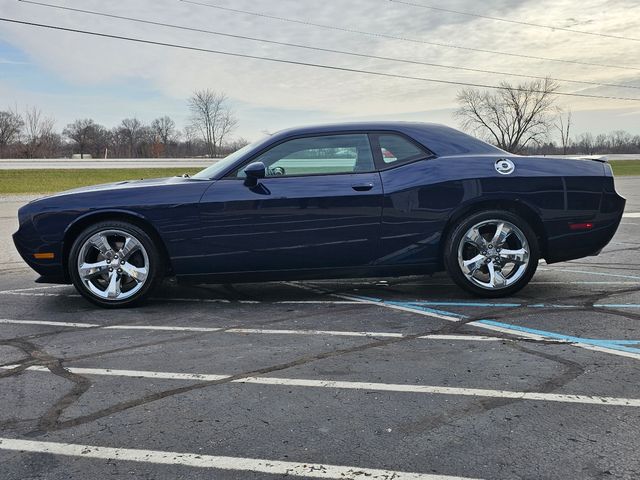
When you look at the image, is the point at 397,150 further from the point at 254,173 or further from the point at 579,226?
the point at 579,226

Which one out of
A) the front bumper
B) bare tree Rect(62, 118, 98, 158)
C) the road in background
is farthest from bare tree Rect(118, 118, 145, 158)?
the front bumper

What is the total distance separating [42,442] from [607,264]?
20.9 ft

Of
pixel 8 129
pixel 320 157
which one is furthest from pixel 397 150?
pixel 8 129

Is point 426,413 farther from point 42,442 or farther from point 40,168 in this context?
point 40,168

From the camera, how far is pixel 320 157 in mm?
5043

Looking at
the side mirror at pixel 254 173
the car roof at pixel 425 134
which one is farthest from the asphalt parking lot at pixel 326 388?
the car roof at pixel 425 134

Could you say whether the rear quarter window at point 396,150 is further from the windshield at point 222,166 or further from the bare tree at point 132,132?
the bare tree at point 132,132

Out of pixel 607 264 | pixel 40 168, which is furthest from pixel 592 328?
pixel 40 168

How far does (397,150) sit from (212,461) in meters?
3.44

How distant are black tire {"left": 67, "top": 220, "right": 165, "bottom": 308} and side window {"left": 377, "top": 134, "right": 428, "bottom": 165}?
86.0 inches

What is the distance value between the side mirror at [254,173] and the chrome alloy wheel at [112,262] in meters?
1.08

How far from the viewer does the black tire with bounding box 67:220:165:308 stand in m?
4.88

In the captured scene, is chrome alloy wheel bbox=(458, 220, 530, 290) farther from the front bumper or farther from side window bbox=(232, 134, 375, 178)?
the front bumper

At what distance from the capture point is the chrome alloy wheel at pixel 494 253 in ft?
16.5
